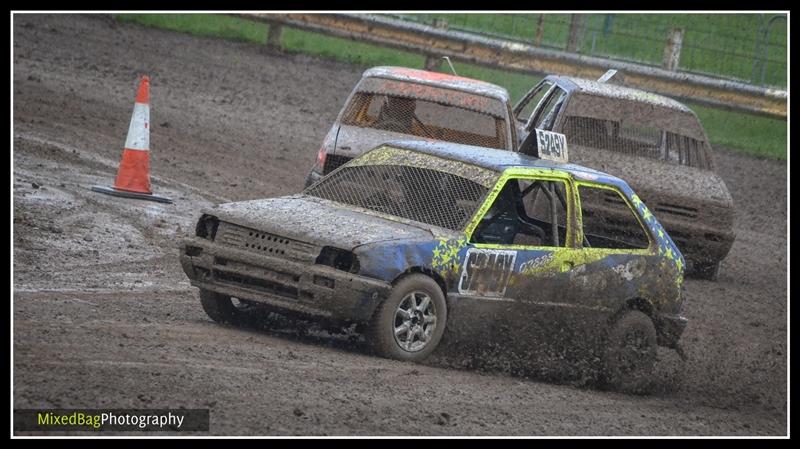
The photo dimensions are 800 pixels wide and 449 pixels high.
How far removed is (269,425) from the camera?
6.36 metres

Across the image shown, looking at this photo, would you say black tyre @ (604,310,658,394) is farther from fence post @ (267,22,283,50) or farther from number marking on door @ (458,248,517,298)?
fence post @ (267,22,283,50)

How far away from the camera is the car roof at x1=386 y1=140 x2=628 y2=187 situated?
9.07 meters

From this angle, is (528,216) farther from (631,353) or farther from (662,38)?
(662,38)

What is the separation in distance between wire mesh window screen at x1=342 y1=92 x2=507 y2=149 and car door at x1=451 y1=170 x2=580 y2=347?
3579mm

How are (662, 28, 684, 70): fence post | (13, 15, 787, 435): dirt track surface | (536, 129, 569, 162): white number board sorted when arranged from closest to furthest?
(13, 15, 787, 435): dirt track surface
(536, 129, 569, 162): white number board
(662, 28, 684, 70): fence post

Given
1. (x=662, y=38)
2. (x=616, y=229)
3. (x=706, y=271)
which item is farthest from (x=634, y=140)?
(x=662, y=38)

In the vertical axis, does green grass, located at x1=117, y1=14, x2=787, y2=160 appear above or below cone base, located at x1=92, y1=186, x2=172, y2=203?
above

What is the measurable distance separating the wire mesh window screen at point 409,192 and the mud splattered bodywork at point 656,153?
4.65 m

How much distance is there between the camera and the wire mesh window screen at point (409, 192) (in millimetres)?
8695

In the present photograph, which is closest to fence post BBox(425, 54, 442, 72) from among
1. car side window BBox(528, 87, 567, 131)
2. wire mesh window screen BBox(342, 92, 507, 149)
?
car side window BBox(528, 87, 567, 131)

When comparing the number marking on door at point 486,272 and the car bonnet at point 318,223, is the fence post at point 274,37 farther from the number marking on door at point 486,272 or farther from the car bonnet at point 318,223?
the number marking on door at point 486,272

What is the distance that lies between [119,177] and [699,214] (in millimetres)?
5285
